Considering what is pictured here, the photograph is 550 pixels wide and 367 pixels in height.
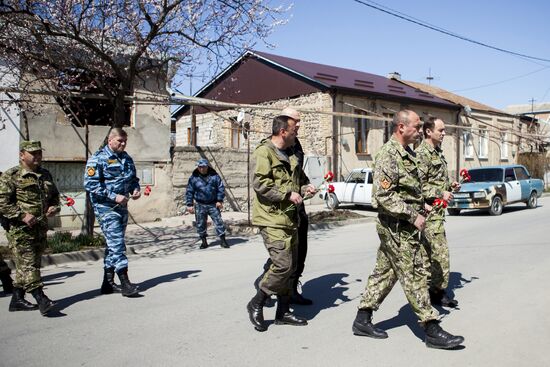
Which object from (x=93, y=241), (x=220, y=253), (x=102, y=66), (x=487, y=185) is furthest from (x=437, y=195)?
(x=487, y=185)

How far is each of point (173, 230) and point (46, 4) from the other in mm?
6095

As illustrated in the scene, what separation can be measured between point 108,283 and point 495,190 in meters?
13.3

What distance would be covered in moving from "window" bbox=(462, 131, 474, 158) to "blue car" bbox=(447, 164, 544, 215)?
38.9 ft

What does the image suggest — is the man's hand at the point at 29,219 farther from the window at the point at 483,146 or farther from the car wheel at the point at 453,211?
the window at the point at 483,146

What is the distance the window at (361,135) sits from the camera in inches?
912

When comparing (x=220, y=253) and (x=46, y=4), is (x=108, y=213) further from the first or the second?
(x=46, y=4)

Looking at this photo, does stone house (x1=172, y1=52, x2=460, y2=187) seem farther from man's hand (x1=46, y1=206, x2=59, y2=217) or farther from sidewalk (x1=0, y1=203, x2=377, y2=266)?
man's hand (x1=46, y1=206, x2=59, y2=217)

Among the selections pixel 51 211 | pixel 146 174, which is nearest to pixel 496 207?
pixel 146 174

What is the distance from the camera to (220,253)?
9719mm

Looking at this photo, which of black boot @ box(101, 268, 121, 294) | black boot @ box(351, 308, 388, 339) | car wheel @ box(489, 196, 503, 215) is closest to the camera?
black boot @ box(351, 308, 388, 339)

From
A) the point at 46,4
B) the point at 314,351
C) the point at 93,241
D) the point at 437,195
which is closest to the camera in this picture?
the point at 314,351

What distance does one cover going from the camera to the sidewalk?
365 inches

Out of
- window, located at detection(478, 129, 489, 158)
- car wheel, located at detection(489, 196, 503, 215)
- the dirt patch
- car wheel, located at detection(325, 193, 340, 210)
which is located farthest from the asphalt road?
window, located at detection(478, 129, 489, 158)

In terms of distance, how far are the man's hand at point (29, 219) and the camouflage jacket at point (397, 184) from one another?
3.56 m
